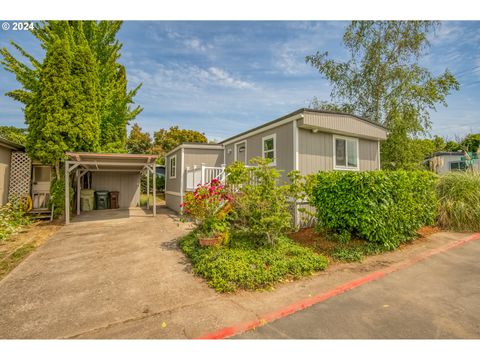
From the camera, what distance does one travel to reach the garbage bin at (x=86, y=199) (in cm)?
1185

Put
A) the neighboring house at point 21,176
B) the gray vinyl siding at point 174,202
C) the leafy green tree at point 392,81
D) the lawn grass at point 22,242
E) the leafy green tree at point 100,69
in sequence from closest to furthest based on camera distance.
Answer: the lawn grass at point 22,242 → the neighboring house at point 21,176 → the leafy green tree at point 100,69 → the gray vinyl siding at point 174,202 → the leafy green tree at point 392,81

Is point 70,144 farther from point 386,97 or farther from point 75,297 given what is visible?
point 386,97

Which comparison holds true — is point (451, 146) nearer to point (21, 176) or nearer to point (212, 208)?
point (212, 208)

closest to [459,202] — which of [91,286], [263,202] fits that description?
[263,202]

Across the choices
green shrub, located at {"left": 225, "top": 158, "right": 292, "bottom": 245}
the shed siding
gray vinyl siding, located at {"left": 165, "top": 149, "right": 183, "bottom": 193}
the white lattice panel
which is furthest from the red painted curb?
the white lattice panel

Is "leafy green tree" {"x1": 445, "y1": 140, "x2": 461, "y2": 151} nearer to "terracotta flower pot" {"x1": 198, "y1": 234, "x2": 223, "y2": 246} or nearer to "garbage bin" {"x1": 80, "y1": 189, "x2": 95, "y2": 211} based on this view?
"terracotta flower pot" {"x1": 198, "y1": 234, "x2": 223, "y2": 246}

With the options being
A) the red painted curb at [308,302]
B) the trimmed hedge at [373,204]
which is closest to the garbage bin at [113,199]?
the trimmed hedge at [373,204]

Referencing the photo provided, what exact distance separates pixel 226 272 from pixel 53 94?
9206mm

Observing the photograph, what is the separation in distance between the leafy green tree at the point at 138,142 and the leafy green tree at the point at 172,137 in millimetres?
901

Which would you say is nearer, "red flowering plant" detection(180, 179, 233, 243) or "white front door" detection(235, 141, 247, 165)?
"red flowering plant" detection(180, 179, 233, 243)

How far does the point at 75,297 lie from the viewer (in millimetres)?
3287

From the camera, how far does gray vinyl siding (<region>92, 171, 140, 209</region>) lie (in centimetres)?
1340

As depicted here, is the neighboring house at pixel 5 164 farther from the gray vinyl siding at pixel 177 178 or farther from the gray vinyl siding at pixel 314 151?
the gray vinyl siding at pixel 314 151

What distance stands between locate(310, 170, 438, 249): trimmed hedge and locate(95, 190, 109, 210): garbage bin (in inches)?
453
